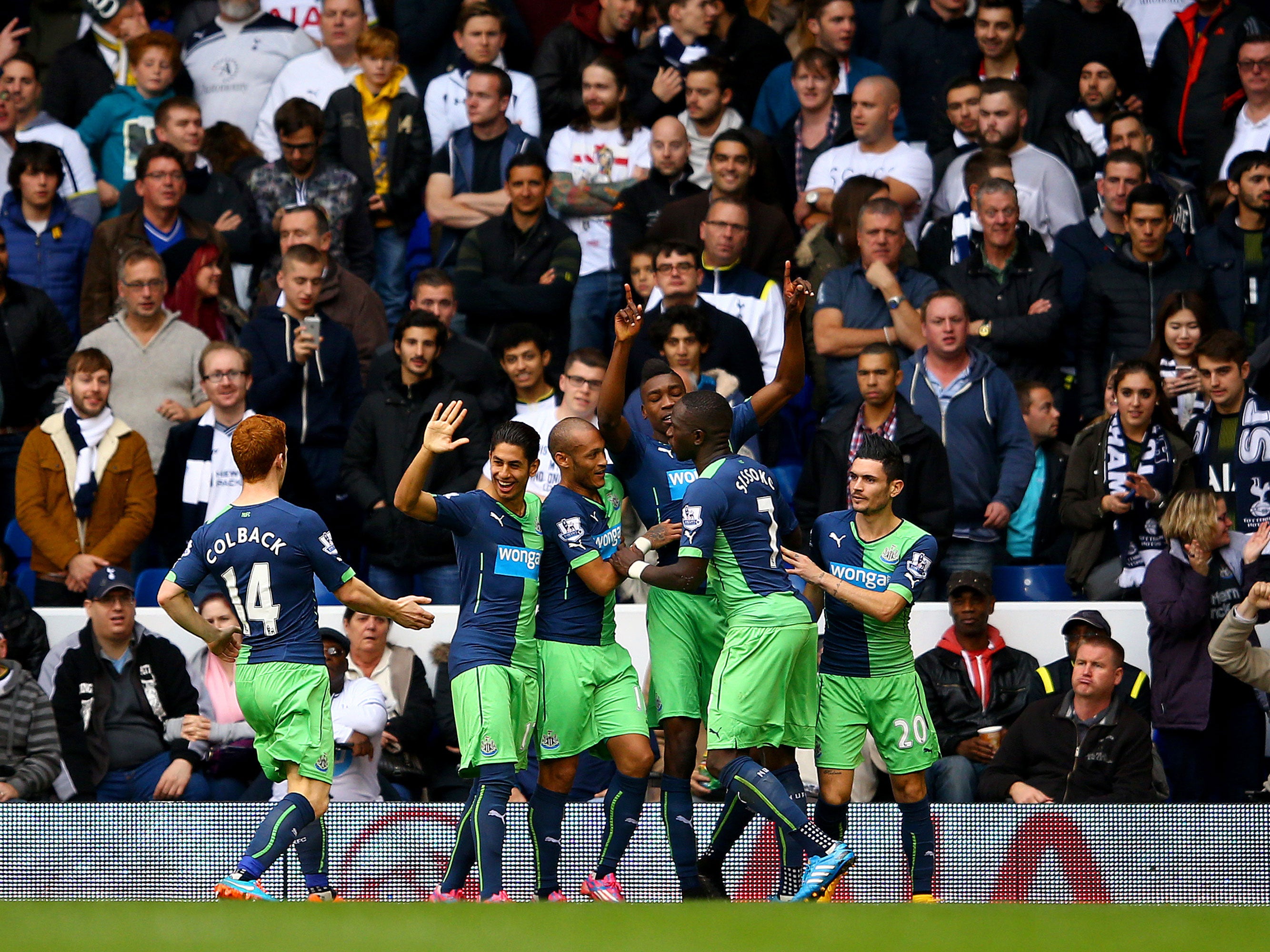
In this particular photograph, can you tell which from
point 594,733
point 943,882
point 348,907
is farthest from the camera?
point 943,882

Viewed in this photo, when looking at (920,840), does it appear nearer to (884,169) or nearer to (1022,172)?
(884,169)

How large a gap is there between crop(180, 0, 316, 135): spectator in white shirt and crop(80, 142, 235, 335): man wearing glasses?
1.59 m

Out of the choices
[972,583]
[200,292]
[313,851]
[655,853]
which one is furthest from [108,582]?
[972,583]

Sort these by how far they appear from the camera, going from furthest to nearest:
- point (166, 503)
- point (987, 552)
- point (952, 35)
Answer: point (952, 35) → point (166, 503) → point (987, 552)

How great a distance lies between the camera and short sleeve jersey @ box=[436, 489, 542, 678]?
7043 millimetres

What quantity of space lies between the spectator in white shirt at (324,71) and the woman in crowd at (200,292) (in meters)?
1.45

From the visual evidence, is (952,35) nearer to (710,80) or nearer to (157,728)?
(710,80)

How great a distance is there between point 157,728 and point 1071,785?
15.1 feet

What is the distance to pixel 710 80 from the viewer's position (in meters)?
11.0

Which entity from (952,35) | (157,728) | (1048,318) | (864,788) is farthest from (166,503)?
(952,35)

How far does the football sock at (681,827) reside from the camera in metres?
7.18

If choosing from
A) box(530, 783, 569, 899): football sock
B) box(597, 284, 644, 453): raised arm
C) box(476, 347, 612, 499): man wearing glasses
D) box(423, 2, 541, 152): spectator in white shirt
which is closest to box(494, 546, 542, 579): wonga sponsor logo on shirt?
box(597, 284, 644, 453): raised arm

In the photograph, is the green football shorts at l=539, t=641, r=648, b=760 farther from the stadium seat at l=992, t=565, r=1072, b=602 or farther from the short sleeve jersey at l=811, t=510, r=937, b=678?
the stadium seat at l=992, t=565, r=1072, b=602

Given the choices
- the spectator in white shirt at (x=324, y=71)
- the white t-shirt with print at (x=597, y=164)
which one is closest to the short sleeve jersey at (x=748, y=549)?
the white t-shirt with print at (x=597, y=164)
